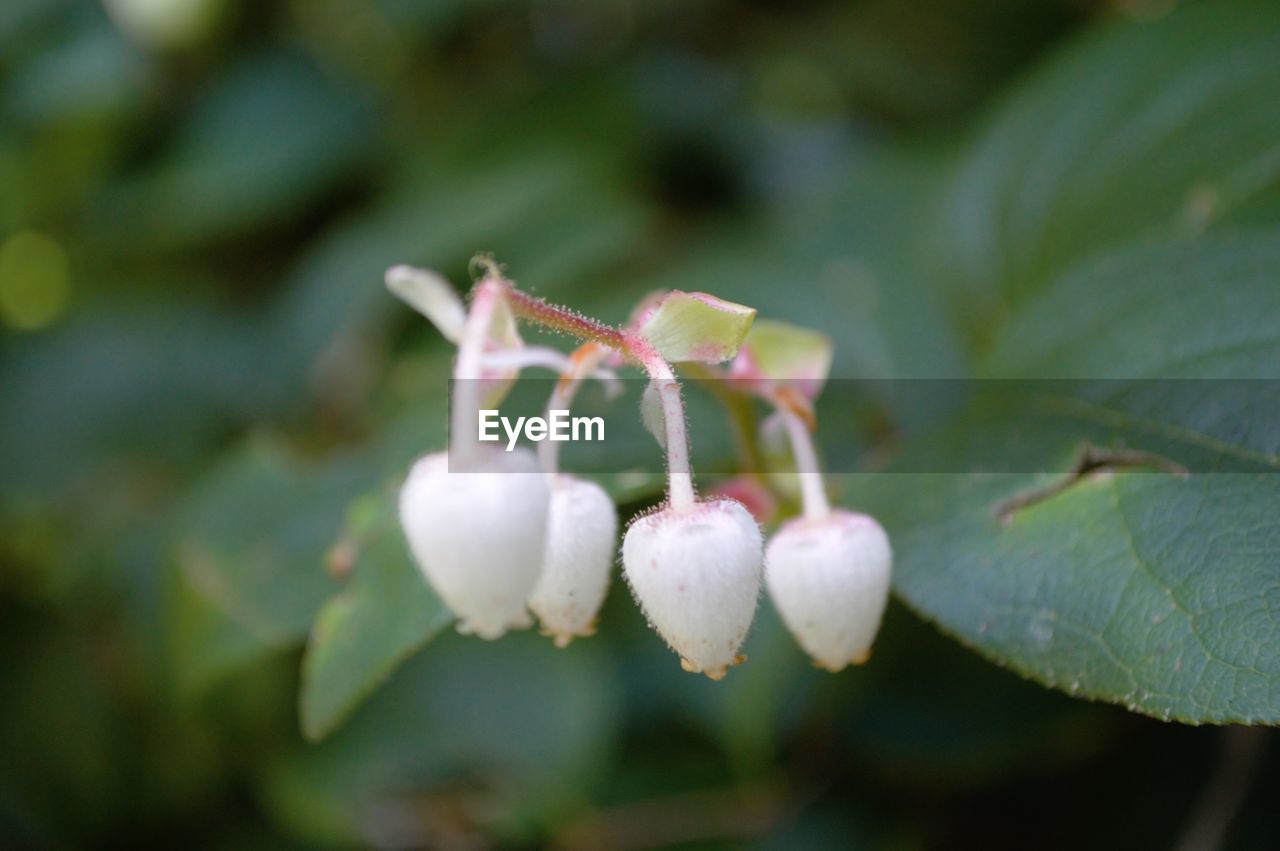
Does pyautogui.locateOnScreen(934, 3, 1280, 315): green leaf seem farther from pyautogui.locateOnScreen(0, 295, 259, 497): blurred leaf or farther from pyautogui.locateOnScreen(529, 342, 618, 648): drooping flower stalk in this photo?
pyautogui.locateOnScreen(0, 295, 259, 497): blurred leaf

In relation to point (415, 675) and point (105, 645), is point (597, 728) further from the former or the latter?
point (105, 645)

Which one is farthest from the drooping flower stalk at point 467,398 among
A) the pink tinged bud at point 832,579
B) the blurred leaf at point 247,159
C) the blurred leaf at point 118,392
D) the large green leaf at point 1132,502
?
A: the blurred leaf at point 247,159

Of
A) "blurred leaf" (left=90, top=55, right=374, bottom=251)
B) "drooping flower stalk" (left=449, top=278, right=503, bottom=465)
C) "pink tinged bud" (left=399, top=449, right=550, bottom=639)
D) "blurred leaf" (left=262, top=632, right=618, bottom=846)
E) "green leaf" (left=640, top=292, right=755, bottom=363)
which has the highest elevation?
"blurred leaf" (left=90, top=55, right=374, bottom=251)

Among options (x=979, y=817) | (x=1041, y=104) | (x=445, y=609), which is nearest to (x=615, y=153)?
(x=1041, y=104)

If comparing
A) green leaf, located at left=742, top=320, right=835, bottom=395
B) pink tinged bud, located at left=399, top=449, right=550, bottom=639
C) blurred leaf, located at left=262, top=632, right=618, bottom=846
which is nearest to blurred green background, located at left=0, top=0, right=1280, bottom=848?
blurred leaf, located at left=262, top=632, right=618, bottom=846

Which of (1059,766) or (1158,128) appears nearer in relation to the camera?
(1158,128)

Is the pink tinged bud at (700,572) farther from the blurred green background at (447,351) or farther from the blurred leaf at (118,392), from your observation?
the blurred leaf at (118,392)

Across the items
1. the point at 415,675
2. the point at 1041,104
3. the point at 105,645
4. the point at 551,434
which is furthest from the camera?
the point at 105,645
